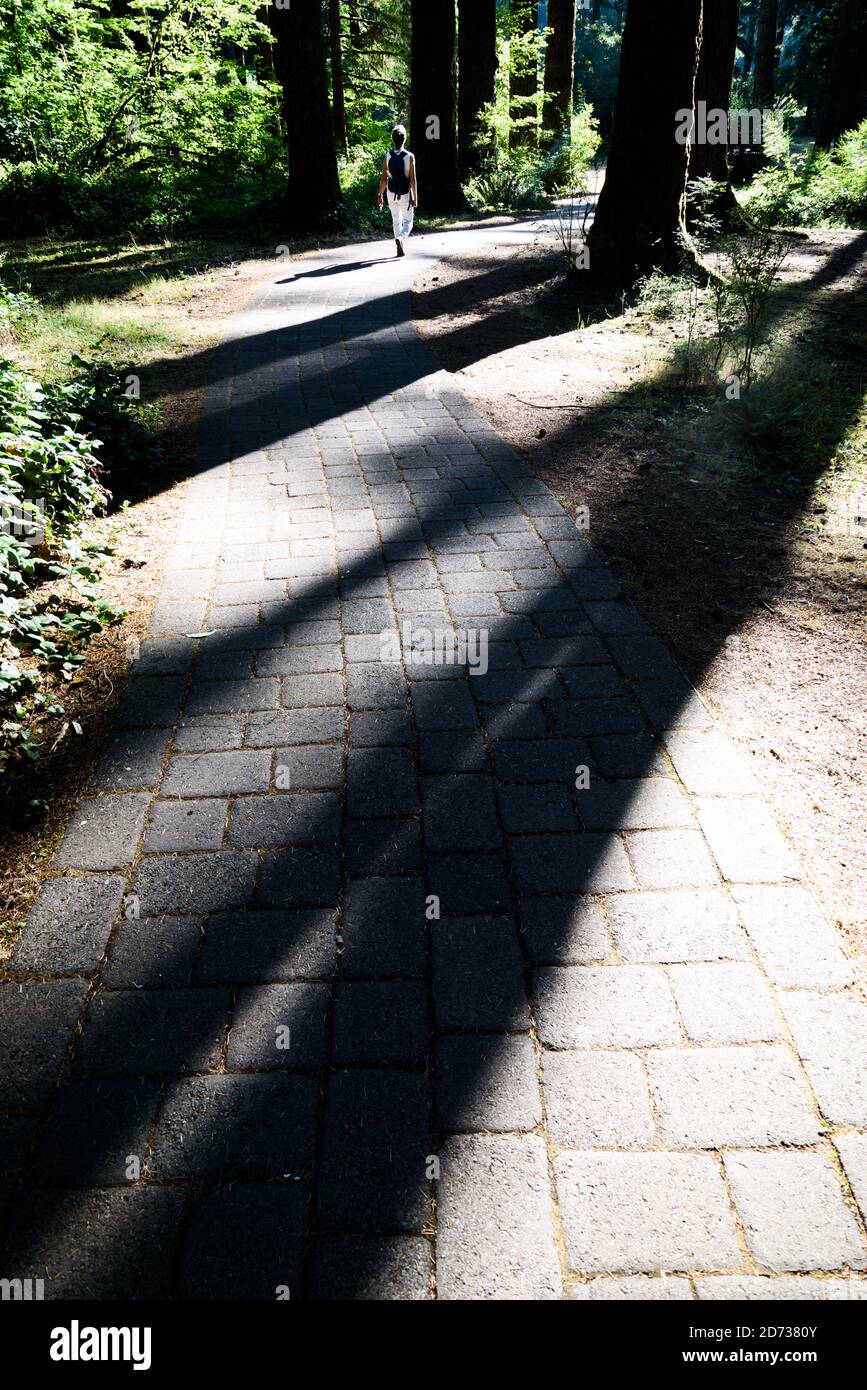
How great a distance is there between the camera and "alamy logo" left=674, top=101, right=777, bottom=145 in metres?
9.66

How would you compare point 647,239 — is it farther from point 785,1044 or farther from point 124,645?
point 785,1044

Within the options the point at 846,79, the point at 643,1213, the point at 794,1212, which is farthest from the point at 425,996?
the point at 846,79

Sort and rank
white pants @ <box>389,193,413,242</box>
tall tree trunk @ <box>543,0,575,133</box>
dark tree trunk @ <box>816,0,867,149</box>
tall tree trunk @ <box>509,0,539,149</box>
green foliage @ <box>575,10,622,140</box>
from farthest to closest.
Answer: green foliage @ <box>575,10,622,140</box>, dark tree trunk @ <box>816,0,867,149</box>, tall tree trunk @ <box>509,0,539,149</box>, tall tree trunk @ <box>543,0,575,133</box>, white pants @ <box>389,193,413,242</box>

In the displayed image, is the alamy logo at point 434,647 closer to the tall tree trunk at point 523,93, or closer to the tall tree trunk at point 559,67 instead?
the tall tree trunk at point 523,93

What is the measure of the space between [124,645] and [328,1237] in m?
3.12

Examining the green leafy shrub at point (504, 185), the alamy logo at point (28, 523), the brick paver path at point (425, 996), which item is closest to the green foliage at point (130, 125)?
the green leafy shrub at point (504, 185)

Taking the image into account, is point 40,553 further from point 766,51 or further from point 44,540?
point 766,51

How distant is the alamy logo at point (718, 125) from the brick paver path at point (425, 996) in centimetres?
825

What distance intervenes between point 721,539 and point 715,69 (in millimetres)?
13951

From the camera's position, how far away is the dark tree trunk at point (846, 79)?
87.0ft

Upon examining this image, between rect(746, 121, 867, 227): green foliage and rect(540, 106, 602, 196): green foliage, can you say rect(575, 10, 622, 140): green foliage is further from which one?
rect(746, 121, 867, 227): green foliage

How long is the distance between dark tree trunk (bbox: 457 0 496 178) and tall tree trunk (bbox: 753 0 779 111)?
12.1 metres

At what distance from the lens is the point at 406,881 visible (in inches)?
114
